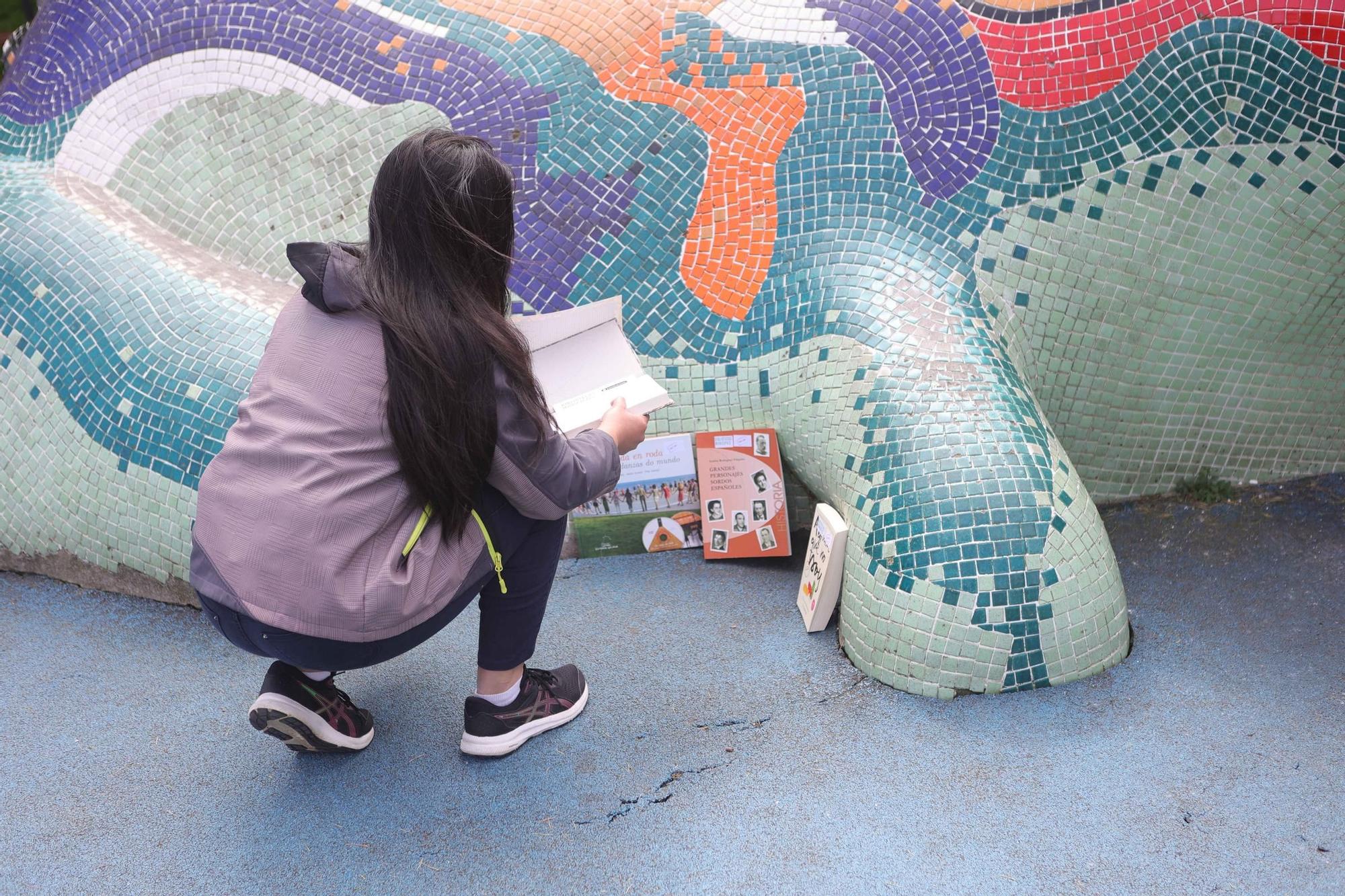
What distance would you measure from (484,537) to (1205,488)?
1.99m

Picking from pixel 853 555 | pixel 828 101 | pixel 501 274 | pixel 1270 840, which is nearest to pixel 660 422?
pixel 853 555

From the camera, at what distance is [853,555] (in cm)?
252

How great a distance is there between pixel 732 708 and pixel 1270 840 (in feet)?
3.18

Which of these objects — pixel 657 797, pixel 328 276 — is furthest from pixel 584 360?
pixel 657 797

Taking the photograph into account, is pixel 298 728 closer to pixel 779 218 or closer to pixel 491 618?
pixel 491 618

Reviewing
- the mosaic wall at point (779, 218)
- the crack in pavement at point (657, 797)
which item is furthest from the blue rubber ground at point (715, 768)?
the mosaic wall at point (779, 218)

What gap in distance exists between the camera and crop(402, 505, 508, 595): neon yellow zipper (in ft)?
6.17

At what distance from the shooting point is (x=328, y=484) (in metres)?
1.82

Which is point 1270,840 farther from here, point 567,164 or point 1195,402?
point 567,164

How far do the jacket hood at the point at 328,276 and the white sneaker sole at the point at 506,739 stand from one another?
0.90 metres

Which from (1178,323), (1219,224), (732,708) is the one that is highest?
(1219,224)

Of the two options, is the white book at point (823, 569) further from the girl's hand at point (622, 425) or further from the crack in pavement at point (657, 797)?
the girl's hand at point (622, 425)

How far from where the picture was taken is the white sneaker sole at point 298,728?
6.97 feet

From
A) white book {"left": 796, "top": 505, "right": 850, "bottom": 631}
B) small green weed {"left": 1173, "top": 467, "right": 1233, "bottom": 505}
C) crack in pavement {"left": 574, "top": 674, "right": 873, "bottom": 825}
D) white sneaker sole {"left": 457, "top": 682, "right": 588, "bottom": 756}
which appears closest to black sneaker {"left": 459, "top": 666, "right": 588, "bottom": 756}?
white sneaker sole {"left": 457, "top": 682, "right": 588, "bottom": 756}
